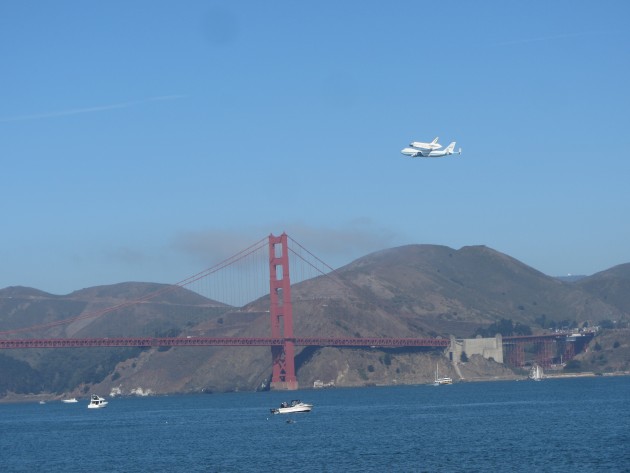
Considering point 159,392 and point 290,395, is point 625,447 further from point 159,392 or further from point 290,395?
point 159,392

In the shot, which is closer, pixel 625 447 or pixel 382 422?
pixel 625 447

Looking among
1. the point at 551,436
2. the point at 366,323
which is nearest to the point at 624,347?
the point at 366,323

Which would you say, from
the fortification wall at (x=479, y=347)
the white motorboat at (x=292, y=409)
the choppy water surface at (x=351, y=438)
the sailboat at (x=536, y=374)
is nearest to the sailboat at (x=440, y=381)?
the fortification wall at (x=479, y=347)

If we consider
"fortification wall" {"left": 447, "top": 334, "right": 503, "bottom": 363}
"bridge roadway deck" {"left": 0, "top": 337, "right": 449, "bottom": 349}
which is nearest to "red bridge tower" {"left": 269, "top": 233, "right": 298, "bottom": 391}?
"bridge roadway deck" {"left": 0, "top": 337, "right": 449, "bottom": 349}

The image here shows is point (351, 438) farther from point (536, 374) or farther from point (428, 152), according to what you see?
point (536, 374)

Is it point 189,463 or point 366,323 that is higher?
point 366,323

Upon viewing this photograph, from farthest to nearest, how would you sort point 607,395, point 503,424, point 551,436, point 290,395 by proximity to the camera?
point 290,395 < point 607,395 < point 503,424 < point 551,436

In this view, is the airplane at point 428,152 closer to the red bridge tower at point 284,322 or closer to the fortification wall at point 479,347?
the red bridge tower at point 284,322
